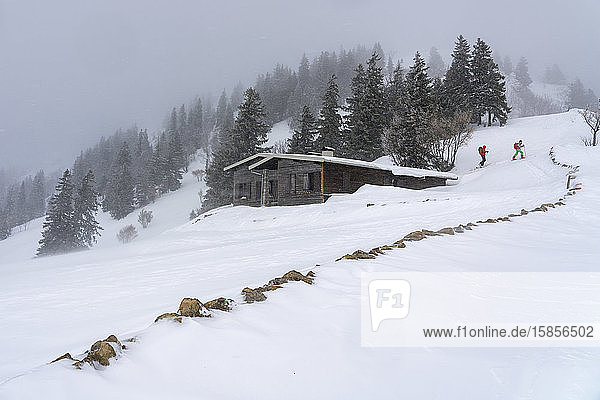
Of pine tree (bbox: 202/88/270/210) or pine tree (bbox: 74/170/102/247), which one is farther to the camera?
pine tree (bbox: 74/170/102/247)

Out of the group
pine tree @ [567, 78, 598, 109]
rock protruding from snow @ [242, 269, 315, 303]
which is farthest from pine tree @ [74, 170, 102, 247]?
pine tree @ [567, 78, 598, 109]

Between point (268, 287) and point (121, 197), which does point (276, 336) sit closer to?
point (268, 287)

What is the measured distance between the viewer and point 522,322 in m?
2.74

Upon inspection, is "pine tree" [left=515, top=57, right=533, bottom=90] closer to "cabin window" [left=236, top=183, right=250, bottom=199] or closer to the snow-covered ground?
"cabin window" [left=236, top=183, right=250, bottom=199]

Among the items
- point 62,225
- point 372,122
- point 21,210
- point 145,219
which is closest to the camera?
point 372,122

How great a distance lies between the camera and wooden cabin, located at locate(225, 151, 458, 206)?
26.3 meters

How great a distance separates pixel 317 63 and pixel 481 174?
301ft

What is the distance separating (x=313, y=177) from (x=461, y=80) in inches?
1356

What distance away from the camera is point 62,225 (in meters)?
47.3

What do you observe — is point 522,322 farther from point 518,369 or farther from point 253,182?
point 253,182

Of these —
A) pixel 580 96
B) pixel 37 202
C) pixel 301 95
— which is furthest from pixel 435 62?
pixel 37 202

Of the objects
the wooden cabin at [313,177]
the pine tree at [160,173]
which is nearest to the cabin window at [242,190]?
the wooden cabin at [313,177]

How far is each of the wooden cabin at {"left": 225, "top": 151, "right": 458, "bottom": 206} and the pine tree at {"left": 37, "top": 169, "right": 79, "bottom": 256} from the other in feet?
92.4

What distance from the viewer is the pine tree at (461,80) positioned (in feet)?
163
